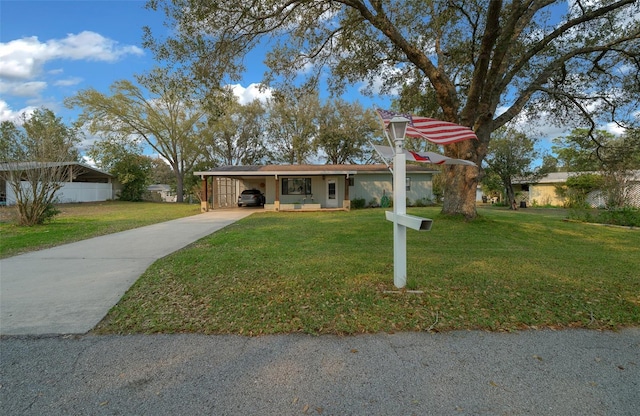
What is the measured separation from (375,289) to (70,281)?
4.51 meters

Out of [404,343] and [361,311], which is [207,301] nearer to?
[361,311]

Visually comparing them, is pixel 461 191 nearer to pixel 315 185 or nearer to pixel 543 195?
pixel 315 185

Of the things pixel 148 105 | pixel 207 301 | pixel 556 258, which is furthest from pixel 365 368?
pixel 148 105

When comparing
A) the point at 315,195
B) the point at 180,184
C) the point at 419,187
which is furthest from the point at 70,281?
the point at 180,184

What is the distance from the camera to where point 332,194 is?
20.6 m

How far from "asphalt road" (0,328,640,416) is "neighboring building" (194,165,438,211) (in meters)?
15.5

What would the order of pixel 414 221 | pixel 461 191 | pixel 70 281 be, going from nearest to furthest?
pixel 414 221
pixel 70 281
pixel 461 191

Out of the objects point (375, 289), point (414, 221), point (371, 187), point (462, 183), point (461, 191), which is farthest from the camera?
point (371, 187)

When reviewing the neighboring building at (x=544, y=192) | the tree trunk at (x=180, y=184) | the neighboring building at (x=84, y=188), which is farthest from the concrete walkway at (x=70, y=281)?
the neighboring building at (x=544, y=192)

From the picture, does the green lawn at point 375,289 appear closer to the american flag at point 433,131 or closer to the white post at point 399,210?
the white post at point 399,210

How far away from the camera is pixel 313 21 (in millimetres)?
9477

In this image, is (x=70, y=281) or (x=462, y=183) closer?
(x=70, y=281)

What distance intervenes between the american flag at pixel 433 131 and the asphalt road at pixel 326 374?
272 centimetres

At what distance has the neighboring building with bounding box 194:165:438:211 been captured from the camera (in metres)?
18.8
